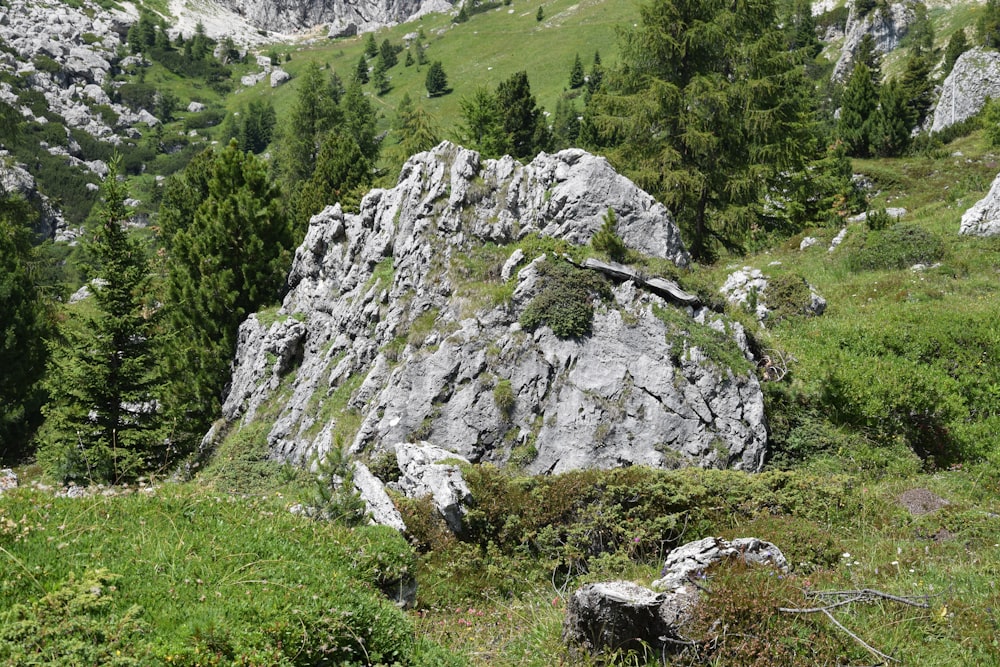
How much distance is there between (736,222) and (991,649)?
19.8 m

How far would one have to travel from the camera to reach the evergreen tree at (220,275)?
2375cm

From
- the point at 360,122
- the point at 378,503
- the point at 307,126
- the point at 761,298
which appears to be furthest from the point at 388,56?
the point at 378,503

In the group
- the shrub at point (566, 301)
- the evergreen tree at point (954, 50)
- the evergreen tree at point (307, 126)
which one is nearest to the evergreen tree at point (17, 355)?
the evergreen tree at point (307, 126)

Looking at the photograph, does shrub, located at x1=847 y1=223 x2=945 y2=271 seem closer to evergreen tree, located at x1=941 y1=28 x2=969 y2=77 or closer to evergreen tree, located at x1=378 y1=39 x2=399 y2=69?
evergreen tree, located at x1=941 y1=28 x2=969 y2=77

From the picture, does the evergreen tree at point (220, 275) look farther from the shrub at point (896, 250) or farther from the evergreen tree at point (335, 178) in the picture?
the shrub at point (896, 250)

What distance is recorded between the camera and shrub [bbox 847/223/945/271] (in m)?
21.1

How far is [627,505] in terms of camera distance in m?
9.96

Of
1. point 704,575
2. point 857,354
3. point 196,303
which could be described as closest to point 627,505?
point 704,575

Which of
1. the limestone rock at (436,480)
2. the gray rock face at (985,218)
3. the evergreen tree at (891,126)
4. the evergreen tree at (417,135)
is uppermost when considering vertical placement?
the evergreen tree at (417,135)

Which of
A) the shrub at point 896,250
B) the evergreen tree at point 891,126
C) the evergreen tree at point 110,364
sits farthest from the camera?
the evergreen tree at point 891,126

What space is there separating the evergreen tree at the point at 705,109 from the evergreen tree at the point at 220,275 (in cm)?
1568

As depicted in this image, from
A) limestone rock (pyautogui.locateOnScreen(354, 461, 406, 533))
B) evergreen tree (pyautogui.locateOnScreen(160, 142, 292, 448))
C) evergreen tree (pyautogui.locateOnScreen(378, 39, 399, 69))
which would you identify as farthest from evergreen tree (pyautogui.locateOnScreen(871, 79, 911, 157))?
evergreen tree (pyautogui.locateOnScreen(378, 39, 399, 69))

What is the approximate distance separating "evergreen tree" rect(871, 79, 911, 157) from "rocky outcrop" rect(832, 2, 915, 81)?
121ft

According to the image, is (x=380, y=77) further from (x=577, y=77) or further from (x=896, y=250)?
(x=896, y=250)
